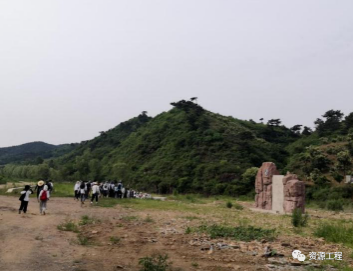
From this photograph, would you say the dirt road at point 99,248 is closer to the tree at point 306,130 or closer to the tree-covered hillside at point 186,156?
the tree-covered hillside at point 186,156

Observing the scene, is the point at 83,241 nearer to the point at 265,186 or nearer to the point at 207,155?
the point at 265,186

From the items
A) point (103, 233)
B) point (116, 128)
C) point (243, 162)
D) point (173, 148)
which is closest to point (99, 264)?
point (103, 233)

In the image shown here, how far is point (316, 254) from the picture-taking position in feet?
27.1

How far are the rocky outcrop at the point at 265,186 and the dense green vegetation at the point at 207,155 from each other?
12.9m

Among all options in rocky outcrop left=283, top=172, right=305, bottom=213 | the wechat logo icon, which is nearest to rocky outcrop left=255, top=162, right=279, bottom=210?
rocky outcrop left=283, top=172, right=305, bottom=213

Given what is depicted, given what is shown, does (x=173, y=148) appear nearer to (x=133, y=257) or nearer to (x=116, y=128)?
(x=116, y=128)

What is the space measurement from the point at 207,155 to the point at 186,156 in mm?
3556

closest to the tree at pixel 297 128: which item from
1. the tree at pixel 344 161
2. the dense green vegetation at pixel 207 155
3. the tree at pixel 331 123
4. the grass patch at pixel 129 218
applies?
the dense green vegetation at pixel 207 155

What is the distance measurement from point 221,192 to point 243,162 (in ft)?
34.2

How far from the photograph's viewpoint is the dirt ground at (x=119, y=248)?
24.1ft

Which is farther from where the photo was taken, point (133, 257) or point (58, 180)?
point (58, 180)

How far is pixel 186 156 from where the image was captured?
55906 millimetres

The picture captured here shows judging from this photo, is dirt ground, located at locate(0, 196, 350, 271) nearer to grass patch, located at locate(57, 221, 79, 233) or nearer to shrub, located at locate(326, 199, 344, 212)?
grass patch, located at locate(57, 221, 79, 233)

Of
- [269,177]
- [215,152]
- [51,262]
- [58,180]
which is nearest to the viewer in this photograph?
[51,262]
